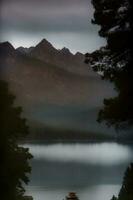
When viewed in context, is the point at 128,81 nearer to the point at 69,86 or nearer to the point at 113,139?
the point at 113,139

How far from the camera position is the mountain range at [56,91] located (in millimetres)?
13211

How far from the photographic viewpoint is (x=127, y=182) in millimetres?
7410

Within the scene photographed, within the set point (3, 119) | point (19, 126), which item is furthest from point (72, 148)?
point (3, 119)

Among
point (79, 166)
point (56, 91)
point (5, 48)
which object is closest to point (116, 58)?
point (5, 48)

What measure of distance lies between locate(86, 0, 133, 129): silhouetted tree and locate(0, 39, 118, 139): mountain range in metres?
4.25

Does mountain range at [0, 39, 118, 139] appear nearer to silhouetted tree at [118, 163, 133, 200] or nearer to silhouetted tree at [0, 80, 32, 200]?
silhouetted tree at [0, 80, 32, 200]

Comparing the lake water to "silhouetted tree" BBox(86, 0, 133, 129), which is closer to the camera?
"silhouetted tree" BBox(86, 0, 133, 129)

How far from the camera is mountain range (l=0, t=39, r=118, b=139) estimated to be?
1321 centimetres

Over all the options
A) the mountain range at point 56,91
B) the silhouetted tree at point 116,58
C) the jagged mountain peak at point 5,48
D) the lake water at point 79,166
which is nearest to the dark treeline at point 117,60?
the silhouetted tree at point 116,58

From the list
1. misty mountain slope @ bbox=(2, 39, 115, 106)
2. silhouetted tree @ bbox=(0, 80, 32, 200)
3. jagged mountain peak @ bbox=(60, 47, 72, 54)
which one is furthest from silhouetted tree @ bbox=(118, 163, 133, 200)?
jagged mountain peak @ bbox=(60, 47, 72, 54)

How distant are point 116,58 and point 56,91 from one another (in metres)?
6.74

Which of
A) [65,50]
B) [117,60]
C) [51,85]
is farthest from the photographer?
[51,85]

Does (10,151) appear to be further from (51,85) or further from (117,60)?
(51,85)

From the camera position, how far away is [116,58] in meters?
8.09
